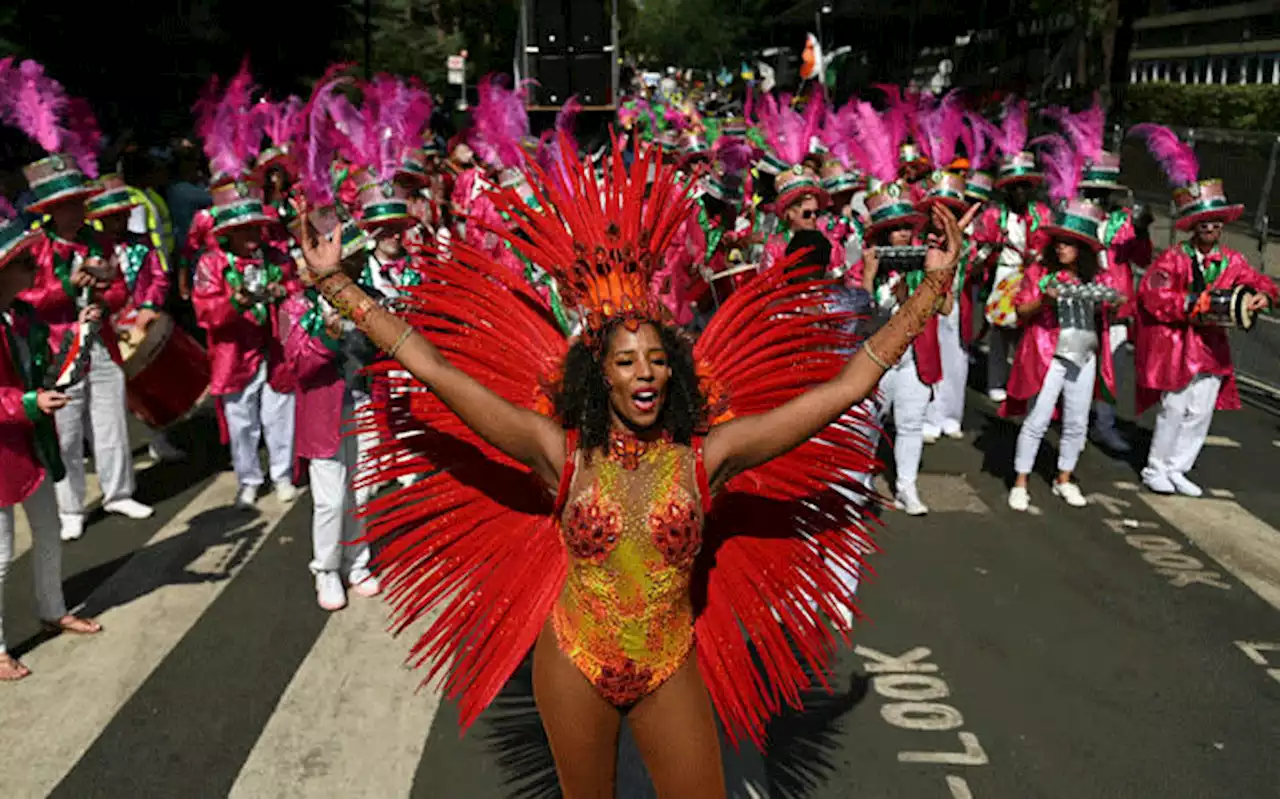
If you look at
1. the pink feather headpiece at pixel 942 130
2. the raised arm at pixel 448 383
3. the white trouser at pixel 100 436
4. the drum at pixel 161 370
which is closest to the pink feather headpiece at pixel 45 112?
the drum at pixel 161 370

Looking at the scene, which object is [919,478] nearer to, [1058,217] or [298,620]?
[1058,217]

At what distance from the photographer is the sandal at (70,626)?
5445 mm

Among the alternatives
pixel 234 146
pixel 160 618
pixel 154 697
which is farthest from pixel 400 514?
pixel 234 146

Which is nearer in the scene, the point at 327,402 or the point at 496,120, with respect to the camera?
the point at 327,402

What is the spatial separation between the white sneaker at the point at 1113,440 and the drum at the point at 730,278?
4.42m

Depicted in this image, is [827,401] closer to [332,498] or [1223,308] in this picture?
[332,498]

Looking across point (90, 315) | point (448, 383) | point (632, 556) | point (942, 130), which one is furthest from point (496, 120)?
point (632, 556)

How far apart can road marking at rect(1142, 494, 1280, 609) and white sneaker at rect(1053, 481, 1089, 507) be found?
46 centimetres

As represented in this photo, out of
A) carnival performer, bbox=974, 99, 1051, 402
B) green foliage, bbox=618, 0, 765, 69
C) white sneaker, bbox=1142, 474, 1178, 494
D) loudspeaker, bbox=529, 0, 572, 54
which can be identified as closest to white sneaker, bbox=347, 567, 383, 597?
carnival performer, bbox=974, 99, 1051, 402

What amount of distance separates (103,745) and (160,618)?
128 centimetres

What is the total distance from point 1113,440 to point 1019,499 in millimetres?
1892

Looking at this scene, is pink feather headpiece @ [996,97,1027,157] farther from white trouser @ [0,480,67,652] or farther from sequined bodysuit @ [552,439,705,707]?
white trouser @ [0,480,67,652]

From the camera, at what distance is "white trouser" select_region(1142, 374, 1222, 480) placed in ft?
25.4

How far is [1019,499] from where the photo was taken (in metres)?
7.51
